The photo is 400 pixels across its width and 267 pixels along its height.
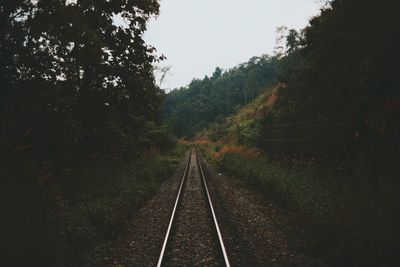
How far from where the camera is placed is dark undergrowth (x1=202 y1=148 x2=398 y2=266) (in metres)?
5.35

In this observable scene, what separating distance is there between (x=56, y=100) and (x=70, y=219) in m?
3.70

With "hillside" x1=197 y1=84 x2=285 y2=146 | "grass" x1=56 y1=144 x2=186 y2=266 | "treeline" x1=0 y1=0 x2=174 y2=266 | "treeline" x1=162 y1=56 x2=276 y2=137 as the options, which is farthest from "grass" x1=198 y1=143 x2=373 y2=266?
"treeline" x1=162 y1=56 x2=276 y2=137

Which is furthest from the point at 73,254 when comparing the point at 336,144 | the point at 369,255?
the point at 336,144

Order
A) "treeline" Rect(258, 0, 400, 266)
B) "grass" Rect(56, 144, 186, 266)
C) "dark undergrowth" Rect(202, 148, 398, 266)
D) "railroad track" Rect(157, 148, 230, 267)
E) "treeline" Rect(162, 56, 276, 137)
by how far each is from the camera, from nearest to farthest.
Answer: "dark undergrowth" Rect(202, 148, 398, 266), "treeline" Rect(258, 0, 400, 266), "railroad track" Rect(157, 148, 230, 267), "grass" Rect(56, 144, 186, 266), "treeline" Rect(162, 56, 276, 137)

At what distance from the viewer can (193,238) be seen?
7.56 metres

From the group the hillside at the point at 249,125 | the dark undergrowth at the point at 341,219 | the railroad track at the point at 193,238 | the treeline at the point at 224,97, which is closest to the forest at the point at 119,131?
the dark undergrowth at the point at 341,219

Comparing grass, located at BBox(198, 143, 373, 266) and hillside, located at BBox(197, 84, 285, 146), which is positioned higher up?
hillside, located at BBox(197, 84, 285, 146)

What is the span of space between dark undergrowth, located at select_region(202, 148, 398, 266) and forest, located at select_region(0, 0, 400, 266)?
0.10 ft

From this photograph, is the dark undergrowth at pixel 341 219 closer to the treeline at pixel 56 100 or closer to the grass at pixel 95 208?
the grass at pixel 95 208

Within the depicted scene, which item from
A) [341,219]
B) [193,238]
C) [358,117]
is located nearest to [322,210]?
[341,219]

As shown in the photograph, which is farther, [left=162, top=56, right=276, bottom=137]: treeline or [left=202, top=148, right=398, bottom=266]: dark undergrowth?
[left=162, top=56, right=276, bottom=137]: treeline

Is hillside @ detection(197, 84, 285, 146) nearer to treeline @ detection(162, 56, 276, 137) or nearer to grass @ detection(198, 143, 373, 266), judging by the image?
grass @ detection(198, 143, 373, 266)

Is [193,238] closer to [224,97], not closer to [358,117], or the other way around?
[358,117]

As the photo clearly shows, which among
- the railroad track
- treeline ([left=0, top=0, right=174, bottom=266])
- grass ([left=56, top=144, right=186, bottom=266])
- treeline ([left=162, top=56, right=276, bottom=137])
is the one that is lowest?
the railroad track
